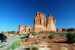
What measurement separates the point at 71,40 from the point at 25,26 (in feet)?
407

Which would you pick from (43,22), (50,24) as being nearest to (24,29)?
(43,22)

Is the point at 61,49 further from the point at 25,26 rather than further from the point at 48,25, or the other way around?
the point at 25,26

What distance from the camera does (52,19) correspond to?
124 metres

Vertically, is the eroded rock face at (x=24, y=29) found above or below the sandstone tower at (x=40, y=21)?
below

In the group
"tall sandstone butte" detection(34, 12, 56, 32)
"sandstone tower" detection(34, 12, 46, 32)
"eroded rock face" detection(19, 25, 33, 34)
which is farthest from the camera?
"eroded rock face" detection(19, 25, 33, 34)

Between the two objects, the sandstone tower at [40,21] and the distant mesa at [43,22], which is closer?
the sandstone tower at [40,21]

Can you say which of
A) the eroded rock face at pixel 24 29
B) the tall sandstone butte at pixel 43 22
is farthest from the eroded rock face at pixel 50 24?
the eroded rock face at pixel 24 29

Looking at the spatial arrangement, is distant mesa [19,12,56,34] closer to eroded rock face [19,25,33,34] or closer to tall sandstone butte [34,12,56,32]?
tall sandstone butte [34,12,56,32]

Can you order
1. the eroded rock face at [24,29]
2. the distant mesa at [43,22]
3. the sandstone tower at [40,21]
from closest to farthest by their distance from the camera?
the sandstone tower at [40,21] < the distant mesa at [43,22] < the eroded rock face at [24,29]

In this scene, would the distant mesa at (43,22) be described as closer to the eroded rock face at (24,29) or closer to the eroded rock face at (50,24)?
the eroded rock face at (50,24)

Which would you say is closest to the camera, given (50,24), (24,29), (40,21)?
(50,24)

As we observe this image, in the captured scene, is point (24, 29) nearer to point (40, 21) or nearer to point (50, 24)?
point (40, 21)

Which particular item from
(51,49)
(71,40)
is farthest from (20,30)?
(51,49)

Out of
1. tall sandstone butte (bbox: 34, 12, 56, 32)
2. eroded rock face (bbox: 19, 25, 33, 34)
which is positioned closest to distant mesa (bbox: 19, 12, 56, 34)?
tall sandstone butte (bbox: 34, 12, 56, 32)
